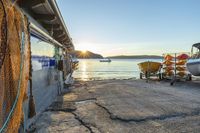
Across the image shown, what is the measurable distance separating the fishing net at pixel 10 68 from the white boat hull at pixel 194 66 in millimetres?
15884

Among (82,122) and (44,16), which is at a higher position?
(44,16)

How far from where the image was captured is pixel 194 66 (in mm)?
18359

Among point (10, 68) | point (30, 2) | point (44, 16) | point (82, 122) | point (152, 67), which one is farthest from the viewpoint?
point (152, 67)

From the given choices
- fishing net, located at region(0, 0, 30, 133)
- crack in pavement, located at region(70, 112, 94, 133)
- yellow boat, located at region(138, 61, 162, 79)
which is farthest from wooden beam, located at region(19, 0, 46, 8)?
yellow boat, located at region(138, 61, 162, 79)

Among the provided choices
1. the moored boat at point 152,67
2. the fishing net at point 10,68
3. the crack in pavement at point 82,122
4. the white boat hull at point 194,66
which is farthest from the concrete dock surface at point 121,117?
the moored boat at point 152,67

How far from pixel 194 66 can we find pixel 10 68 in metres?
16.7

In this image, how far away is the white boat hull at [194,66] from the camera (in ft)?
58.7

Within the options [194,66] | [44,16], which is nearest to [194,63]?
[194,66]

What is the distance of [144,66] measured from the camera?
23797mm

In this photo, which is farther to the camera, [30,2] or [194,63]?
[194,63]

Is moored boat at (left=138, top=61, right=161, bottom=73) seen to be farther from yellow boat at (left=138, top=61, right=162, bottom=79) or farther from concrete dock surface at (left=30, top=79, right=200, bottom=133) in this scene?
concrete dock surface at (left=30, top=79, right=200, bottom=133)

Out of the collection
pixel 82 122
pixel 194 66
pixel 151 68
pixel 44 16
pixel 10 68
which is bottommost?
pixel 82 122

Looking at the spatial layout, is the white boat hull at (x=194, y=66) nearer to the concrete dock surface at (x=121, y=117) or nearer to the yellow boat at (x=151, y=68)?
the yellow boat at (x=151, y=68)

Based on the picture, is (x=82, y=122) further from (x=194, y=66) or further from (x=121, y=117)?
(x=194, y=66)
